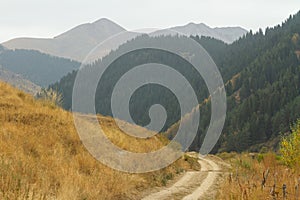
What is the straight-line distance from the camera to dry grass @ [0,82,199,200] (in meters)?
9.23

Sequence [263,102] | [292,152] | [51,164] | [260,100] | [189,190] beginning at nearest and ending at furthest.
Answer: [51,164] < [189,190] < [292,152] < [263,102] < [260,100]

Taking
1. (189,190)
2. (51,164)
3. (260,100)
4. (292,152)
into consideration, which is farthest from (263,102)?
(51,164)

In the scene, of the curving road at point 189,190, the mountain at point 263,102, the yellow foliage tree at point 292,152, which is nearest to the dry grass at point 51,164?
the curving road at point 189,190

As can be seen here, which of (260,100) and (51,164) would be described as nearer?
(51,164)

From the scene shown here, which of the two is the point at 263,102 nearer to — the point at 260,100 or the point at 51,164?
the point at 260,100

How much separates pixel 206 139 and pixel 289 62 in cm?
5889

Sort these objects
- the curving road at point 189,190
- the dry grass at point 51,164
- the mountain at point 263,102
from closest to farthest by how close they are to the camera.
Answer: the dry grass at point 51,164 < the curving road at point 189,190 < the mountain at point 263,102

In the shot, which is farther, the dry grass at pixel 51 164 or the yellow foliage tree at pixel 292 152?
the yellow foliage tree at pixel 292 152

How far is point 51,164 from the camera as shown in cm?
1205

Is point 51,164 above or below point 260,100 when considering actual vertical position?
above

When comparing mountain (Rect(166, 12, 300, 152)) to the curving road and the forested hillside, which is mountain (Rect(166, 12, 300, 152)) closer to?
the forested hillside

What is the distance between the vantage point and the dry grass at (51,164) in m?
9.23

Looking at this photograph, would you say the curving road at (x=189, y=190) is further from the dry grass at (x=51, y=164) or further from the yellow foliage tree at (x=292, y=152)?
the yellow foliage tree at (x=292, y=152)

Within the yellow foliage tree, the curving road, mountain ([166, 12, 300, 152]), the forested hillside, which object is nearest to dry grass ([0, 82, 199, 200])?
the curving road
